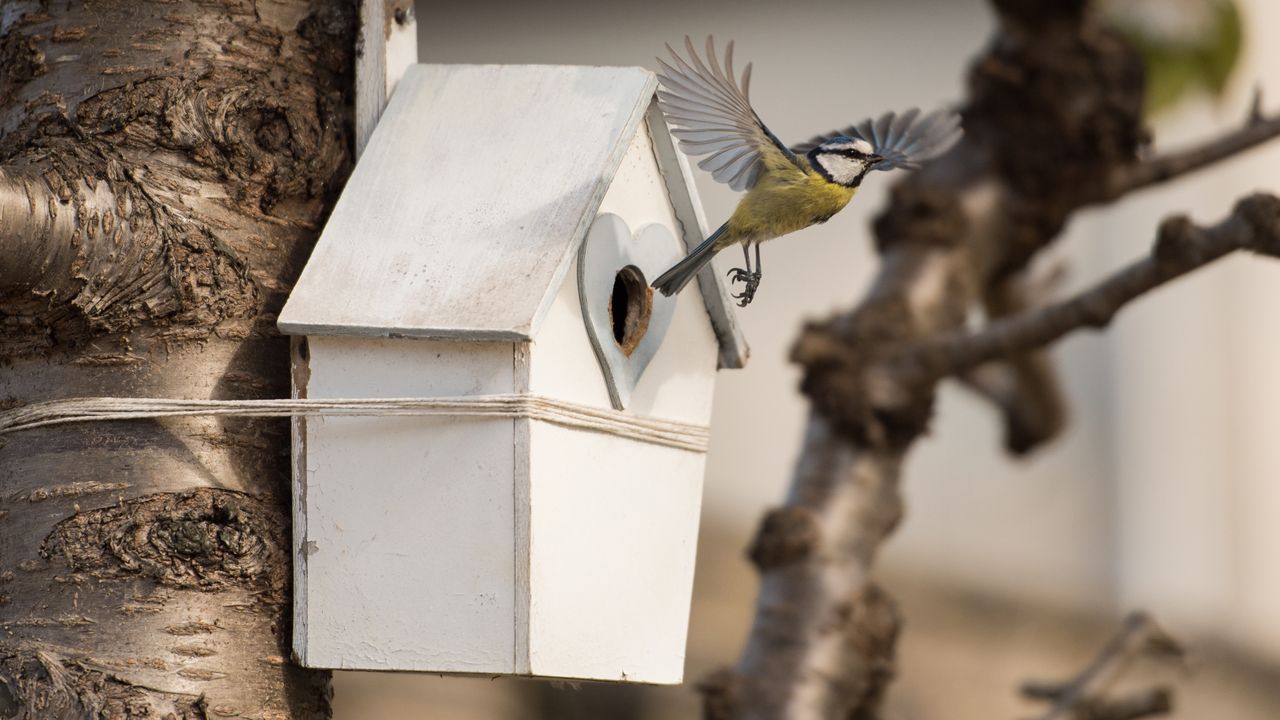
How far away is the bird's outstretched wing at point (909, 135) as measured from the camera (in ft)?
5.69

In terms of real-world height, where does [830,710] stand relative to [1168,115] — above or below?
below

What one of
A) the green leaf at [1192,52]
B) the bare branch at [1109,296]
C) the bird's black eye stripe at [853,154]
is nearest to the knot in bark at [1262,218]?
the bare branch at [1109,296]

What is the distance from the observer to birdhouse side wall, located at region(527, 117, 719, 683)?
4.76 feet

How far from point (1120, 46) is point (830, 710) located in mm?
786

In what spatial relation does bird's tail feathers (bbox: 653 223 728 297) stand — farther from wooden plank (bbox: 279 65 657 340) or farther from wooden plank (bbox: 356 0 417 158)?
wooden plank (bbox: 356 0 417 158)

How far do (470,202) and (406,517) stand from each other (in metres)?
0.33

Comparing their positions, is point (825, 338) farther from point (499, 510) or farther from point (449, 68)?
point (449, 68)

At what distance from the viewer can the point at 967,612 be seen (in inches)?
173

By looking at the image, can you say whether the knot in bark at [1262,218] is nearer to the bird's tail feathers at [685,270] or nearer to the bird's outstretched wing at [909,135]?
the bird's outstretched wing at [909,135]

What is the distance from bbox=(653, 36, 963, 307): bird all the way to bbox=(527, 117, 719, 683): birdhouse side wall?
0.07 meters

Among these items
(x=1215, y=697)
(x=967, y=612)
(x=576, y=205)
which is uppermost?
(x=576, y=205)

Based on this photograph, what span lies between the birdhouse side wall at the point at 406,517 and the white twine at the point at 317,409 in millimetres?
21

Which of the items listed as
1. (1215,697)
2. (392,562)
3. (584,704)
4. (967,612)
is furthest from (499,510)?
(1215,697)

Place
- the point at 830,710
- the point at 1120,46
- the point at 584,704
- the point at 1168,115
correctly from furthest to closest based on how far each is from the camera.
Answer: the point at 584,704 < the point at 1168,115 < the point at 1120,46 < the point at 830,710
